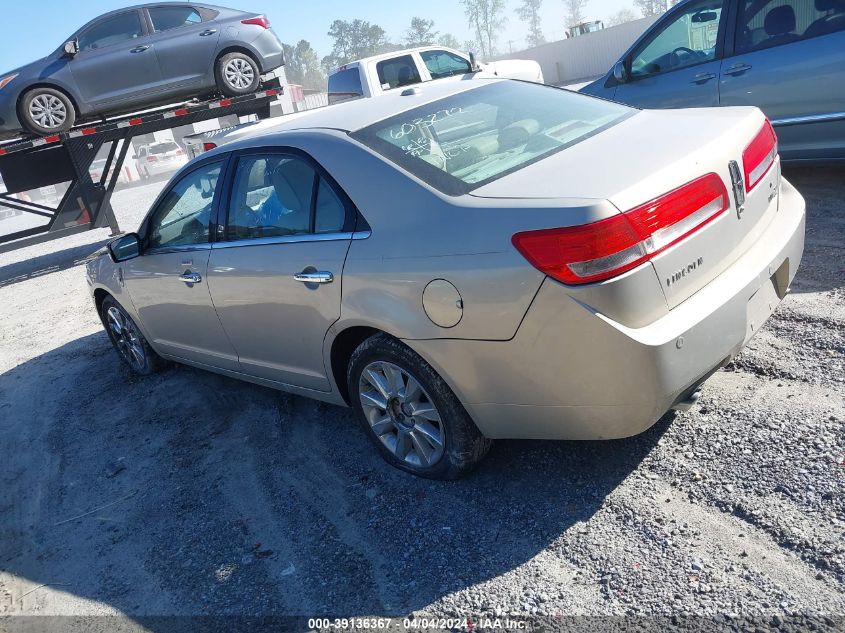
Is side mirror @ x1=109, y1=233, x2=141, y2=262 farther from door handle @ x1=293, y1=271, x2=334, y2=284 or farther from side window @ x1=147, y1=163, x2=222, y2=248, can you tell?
door handle @ x1=293, y1=271, x2=334, y2=284

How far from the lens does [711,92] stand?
20.4 feet

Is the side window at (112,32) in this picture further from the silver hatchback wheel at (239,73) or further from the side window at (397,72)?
the side window at (397,72)

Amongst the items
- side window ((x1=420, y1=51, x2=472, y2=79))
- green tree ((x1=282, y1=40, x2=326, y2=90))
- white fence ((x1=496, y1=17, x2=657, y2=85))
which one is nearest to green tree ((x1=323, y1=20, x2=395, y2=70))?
green tree ((x1=282, y1=40, x2=326, y2=90))

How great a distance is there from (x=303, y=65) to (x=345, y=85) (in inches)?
5361

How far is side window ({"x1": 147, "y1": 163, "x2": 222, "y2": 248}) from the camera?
4.09 m

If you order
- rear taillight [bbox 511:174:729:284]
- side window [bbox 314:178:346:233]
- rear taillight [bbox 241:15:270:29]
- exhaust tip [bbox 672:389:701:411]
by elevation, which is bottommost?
exhaust tip [bbox 672:389:701:411]

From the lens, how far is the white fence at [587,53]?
38.0m

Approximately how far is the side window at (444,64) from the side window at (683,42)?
6.53 m

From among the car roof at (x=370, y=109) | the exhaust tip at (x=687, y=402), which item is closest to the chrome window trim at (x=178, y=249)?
the car roof at (x=370, y=109)

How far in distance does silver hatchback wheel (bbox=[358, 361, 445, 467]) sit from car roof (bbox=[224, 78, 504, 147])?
1.15 metres

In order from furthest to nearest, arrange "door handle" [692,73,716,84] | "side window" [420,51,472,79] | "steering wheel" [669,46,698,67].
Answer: "side window" [420,51,472,79], "steering wheel" [669,46,698,67], "door handle" [692,73,716,84]

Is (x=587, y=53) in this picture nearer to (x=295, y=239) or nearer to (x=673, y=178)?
(x=295, y=239)

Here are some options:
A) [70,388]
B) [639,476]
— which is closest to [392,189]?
[639,476]

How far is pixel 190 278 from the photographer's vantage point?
416cm
